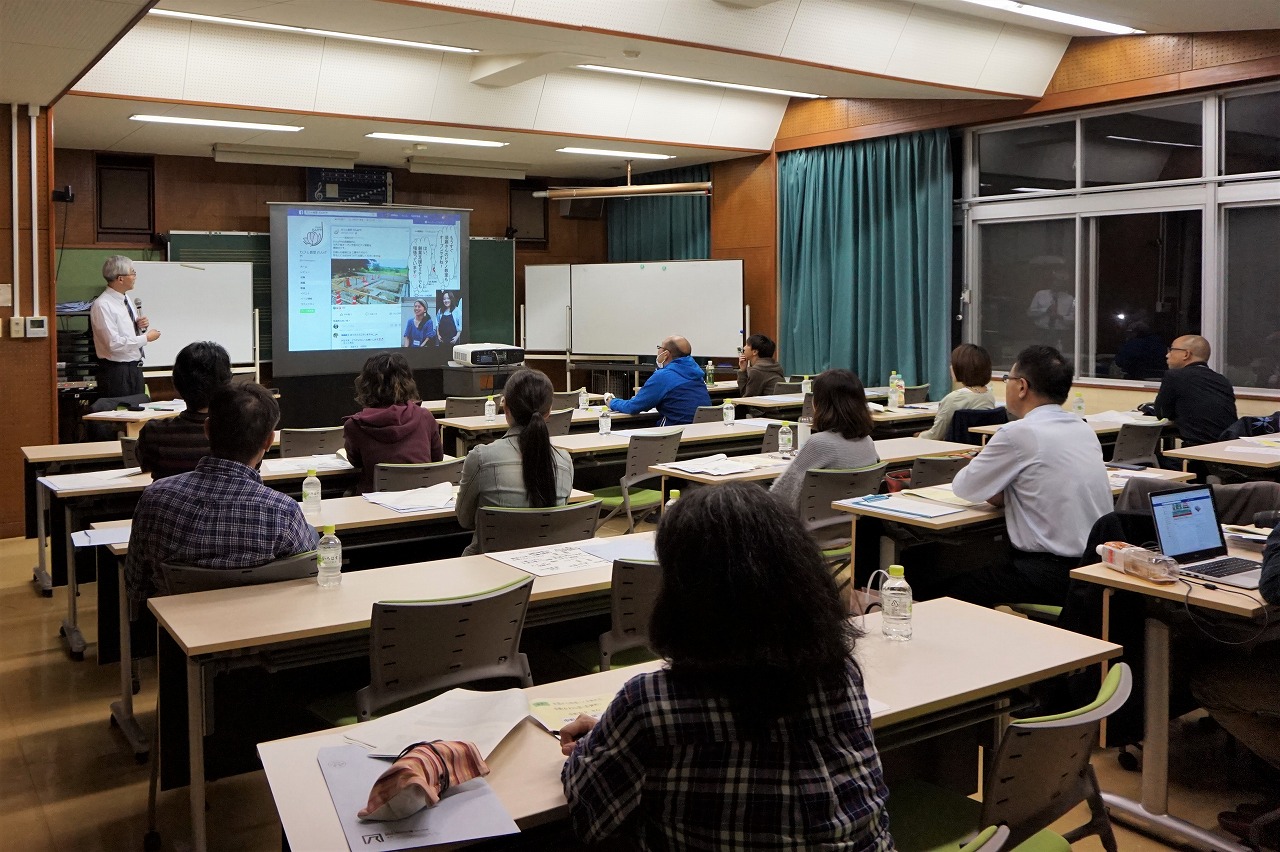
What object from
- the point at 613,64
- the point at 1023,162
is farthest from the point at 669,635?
the point at 1023,162

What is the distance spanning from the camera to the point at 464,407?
7.39 m

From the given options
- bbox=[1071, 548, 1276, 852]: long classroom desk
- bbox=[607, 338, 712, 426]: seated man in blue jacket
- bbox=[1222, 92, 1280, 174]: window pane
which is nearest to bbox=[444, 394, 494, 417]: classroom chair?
bbox=[607, 338, 712, 426]: seated man in blue jacket

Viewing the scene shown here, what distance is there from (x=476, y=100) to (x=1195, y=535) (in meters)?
6.81

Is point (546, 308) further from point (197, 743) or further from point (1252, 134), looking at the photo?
point (197, 743)

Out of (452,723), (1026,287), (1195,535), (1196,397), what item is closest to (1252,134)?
(1026,287)

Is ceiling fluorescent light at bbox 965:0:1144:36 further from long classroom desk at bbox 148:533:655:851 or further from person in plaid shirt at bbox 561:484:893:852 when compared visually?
person in plaid shirt at bbox 561:484:893:852

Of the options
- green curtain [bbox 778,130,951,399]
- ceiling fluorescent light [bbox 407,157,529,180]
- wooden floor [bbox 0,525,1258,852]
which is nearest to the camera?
wooden floor [bbox 0,525,1258,852]

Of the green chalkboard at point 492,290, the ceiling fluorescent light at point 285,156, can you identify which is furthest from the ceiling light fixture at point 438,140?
→ the green chalkboard at point 492,290

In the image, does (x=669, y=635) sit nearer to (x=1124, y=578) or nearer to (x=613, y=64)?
(x=1124, y=578)

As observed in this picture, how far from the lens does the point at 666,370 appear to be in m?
6.96

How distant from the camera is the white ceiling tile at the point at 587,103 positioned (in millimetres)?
8891

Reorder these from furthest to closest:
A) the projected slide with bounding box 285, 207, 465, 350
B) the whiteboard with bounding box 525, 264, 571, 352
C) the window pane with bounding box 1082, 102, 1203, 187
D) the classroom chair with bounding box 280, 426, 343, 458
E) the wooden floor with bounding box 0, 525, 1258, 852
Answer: the whiteboard with bounding box 525, 264, 571, 352 < the projected slide with bounding box 285, 207, 465, 350 < the window pane with bounding box 1082, 102, 1203, 187 < the classroom chair with bounding box 280, 426, 343, 458 < the wooden floor with bounding box 0, 525, 1258, 852

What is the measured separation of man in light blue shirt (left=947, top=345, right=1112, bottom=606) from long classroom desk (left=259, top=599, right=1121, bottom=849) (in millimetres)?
914

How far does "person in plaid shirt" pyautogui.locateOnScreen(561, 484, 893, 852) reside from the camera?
4.65 feet
